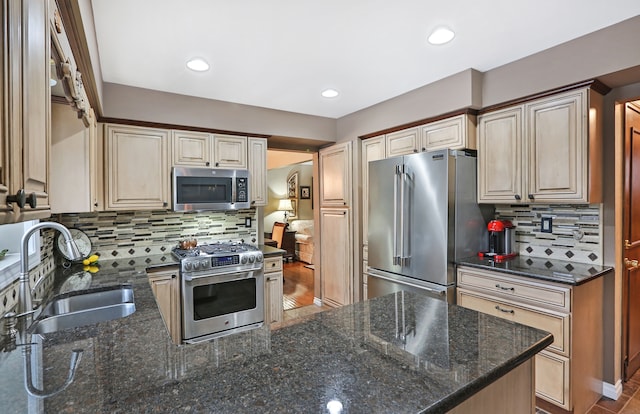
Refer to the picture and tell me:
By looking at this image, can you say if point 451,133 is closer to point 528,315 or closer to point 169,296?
point 528,315

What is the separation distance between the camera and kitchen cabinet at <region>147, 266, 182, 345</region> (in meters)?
2.71

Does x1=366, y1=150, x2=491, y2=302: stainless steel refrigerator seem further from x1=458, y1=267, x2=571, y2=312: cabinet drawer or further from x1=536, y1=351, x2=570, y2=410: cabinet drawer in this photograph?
x1=536, y1=351, x2=570, y2=410: cabinet drawer

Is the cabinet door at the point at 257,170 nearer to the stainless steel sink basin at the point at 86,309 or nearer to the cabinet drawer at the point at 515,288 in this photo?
the stainless steel sink basin at the point at 86,309

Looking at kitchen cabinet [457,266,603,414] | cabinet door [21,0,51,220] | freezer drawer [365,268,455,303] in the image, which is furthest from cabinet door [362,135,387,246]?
cabinet door [21,0,51,220]

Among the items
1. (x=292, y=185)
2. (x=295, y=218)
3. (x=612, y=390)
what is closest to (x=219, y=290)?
(x=612, y=390)

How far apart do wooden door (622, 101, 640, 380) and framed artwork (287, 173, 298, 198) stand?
21.2ft

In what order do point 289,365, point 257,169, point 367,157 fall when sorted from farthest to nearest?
1. point 367,157
2. point 257,169
3. point 289,365

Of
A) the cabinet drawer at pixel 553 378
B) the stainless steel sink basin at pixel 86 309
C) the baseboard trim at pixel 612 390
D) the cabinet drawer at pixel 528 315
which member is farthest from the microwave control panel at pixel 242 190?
the baseboard trim at pixel 612 390

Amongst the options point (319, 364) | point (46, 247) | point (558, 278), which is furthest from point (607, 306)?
point (46, 247)

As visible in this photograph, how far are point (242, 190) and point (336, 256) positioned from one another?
1411mm

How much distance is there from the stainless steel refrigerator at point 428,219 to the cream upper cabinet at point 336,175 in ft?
2.23

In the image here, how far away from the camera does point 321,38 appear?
210cm

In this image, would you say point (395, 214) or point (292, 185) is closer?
point (395, 214)

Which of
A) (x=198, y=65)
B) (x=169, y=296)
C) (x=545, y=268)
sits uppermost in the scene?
(x=198, y=65)
